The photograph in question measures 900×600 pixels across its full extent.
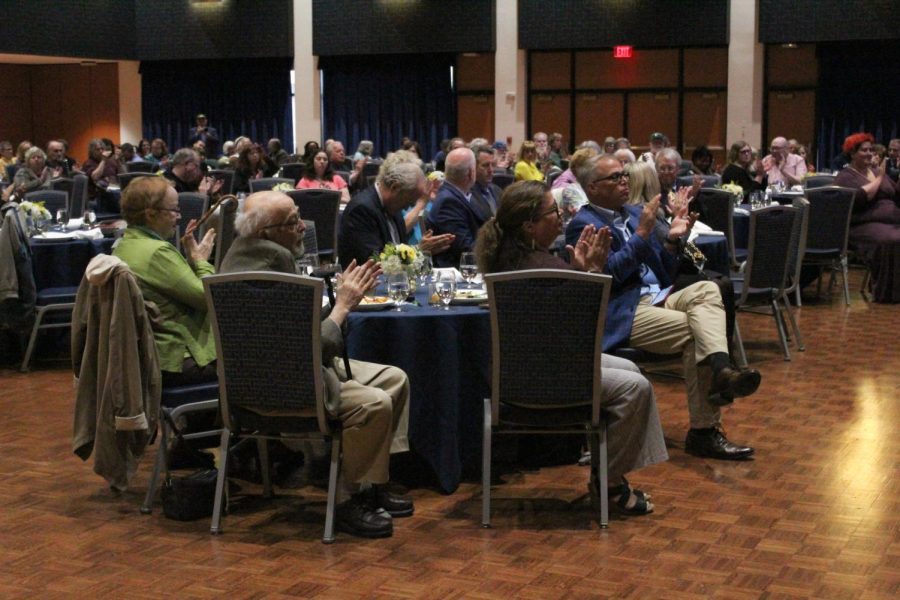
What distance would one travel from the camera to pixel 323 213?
9031mm

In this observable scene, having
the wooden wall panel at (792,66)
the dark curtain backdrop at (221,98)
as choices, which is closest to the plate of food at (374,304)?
the wooden wall panel at (792,66)

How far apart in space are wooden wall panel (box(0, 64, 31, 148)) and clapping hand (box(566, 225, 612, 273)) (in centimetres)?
1931

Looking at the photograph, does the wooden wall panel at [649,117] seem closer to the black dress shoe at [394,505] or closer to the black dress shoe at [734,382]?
the black dress shoe at [734,382]

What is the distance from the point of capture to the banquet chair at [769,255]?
6.93 metres

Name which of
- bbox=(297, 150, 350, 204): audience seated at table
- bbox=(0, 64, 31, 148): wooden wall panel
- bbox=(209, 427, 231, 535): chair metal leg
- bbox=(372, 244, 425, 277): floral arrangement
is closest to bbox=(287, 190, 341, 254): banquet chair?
bbox=(297, 150, 350, 204): audience seated at table

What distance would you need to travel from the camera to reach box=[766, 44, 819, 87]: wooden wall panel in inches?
647

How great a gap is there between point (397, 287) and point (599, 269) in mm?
803

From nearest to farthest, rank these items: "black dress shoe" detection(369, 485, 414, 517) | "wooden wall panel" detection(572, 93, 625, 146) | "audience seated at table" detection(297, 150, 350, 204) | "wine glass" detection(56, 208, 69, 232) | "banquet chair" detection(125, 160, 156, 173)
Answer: "black dress shoe" detection(369, 485, 414, 517), "wine glass" detection(56, 208, 69, 232), "audience seated at table" detection(297, 150, 350, 204), "banquet chair" detection(125, 160, 156, 173), "wooden wall panel" detection(572, 93, 625, 146)

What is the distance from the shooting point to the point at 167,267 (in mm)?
4508

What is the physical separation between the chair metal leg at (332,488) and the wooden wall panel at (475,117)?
14.5m

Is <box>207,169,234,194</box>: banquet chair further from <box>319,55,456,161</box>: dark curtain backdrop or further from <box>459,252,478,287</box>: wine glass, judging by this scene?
<box>319,55,456,161</box>: dark curtain backdrop

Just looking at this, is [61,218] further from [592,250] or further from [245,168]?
[592,250]

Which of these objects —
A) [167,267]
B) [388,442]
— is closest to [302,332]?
[388,442]

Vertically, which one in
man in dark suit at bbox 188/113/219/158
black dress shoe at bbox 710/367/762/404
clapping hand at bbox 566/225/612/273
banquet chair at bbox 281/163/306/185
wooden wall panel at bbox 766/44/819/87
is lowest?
black dress shoe at bbox 710/367/762/404
